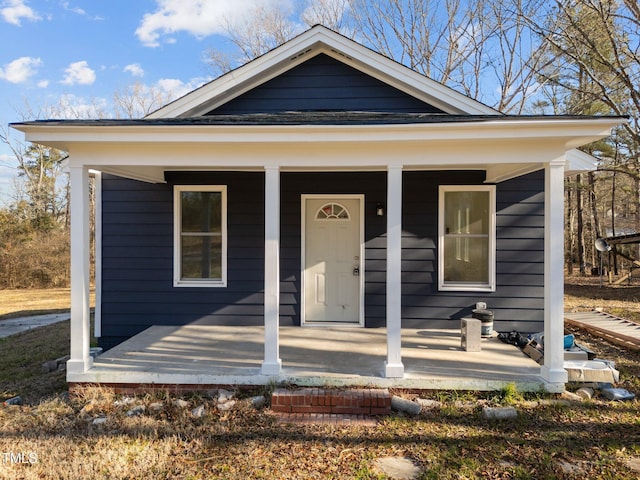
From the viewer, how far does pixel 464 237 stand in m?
6.14

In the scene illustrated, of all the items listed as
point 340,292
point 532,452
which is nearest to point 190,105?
point 340,292

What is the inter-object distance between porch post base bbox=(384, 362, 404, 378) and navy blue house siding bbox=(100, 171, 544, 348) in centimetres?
211

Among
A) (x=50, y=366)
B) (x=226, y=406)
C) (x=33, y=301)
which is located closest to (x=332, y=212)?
(x=226, y=406)

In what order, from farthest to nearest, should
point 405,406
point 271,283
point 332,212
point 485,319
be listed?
point 332,212 < point 485,319 < point 271,283 < point 405,406

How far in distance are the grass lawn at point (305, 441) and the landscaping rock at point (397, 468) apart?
0.17 ft

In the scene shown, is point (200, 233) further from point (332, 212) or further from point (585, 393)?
point (585, 393)

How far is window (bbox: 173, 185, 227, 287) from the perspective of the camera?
6.29 metres

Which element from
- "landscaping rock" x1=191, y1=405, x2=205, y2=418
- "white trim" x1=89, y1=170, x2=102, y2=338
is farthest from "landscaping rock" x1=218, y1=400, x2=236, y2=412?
"white trim" x1=89, y1=170, x2=102, y2=338

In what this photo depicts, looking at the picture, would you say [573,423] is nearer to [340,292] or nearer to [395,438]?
[395,438]

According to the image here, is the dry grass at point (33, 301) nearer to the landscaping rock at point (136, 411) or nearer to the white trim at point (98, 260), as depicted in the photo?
the white trim at point (98, 260)

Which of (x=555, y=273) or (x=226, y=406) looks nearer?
(x=226, y=406)

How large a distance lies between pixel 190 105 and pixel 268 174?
2538mm

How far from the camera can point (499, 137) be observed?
156 inches

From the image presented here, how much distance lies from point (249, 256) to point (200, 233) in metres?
0.84
